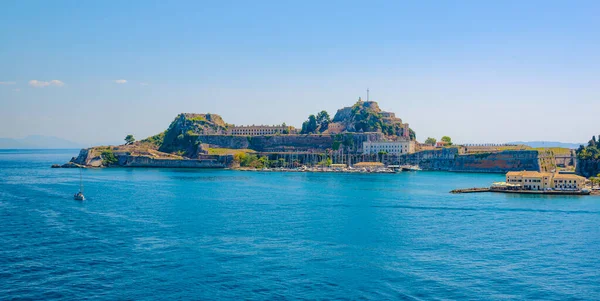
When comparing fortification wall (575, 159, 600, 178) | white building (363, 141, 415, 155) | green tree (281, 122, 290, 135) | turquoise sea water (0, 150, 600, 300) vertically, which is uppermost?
green tree (281, 122, 290, 135)

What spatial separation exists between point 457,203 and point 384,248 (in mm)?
25280

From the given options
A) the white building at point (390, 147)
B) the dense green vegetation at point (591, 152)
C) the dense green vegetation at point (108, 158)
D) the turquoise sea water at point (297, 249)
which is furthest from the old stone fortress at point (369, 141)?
the turquoise sea water at point (297, 249)

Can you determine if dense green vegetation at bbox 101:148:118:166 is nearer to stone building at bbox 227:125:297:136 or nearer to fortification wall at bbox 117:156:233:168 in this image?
fortification wall at bbox 117:156:233:168

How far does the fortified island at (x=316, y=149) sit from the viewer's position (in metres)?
122

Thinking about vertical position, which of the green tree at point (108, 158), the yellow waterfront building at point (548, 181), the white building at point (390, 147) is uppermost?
the white building at point (390, 147)

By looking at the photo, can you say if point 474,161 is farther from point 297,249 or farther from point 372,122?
point 297,249

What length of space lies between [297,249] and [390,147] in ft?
341

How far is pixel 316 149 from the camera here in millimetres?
144625

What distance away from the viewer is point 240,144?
149 m

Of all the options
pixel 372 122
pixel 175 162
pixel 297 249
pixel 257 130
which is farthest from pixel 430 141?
pixel 297 249

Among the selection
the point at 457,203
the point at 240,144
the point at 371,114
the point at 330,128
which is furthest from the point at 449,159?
the point at 457,203

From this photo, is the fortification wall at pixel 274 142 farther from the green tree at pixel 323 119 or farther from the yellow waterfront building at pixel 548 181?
the yellow waterfront building at pixel 548 181

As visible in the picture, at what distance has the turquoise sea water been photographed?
2595 centimetres

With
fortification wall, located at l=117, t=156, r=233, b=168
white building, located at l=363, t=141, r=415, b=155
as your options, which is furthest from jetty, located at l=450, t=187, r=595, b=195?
fortification wall, located at l=117, t=156, r=233, b=168
